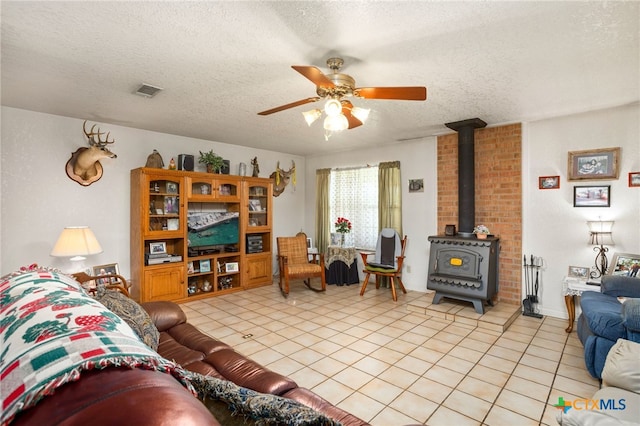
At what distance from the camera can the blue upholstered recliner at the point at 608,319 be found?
2207 millimetres

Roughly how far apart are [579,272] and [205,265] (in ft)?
16.2

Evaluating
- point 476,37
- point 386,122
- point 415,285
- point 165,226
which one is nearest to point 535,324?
point 415,285

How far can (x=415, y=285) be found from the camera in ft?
16.5

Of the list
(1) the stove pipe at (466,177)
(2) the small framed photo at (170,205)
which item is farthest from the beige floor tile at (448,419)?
(2) the small framed photo at (170,205)

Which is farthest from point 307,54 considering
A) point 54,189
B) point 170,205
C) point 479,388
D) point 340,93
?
point 54,189

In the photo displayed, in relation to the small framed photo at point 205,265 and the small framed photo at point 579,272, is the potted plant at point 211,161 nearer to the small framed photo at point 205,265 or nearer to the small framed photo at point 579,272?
the small framed photo at point 205,265

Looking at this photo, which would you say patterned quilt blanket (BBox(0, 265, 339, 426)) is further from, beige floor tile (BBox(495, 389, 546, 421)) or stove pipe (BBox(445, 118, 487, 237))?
stove pipe (BBox(445, 118, 487, 237))

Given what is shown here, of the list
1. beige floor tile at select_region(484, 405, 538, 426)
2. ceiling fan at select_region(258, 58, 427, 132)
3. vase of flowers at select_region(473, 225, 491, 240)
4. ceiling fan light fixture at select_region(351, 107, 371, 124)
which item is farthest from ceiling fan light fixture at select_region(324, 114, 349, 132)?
vase of flowers at select_region(473, 225, 491, 240)

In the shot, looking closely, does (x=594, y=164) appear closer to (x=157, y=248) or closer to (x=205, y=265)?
(x=205, y=265)

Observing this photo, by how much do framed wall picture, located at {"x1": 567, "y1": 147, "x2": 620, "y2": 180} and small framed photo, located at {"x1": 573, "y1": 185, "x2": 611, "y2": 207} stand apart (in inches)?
4.8

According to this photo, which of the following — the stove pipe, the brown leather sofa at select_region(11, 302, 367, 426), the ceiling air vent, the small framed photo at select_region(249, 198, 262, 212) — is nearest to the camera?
the brown leather sofa at select_region(11, 302, 367, 426)

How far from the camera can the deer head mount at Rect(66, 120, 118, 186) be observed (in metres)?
3.77

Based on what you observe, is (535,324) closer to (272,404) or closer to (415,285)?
(415,285)

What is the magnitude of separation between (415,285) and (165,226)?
3.93 metres
